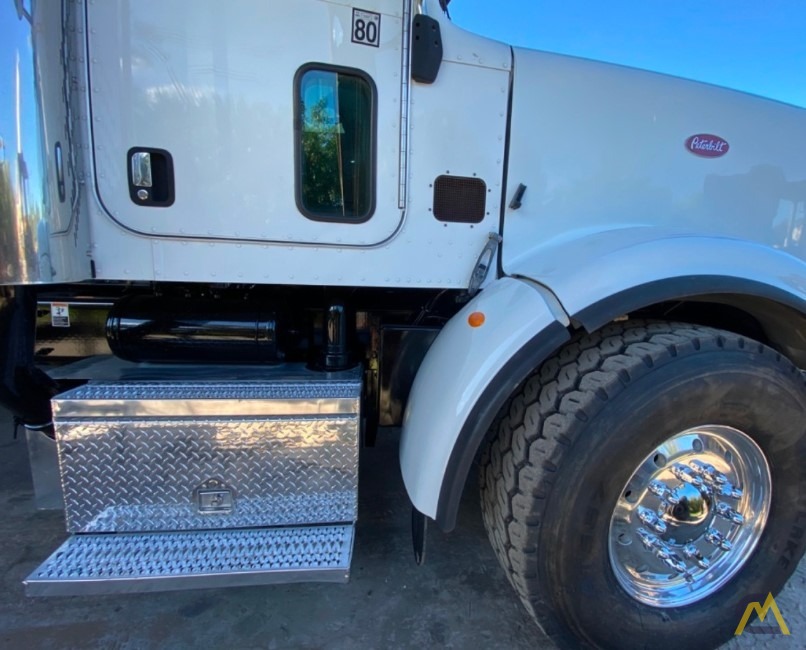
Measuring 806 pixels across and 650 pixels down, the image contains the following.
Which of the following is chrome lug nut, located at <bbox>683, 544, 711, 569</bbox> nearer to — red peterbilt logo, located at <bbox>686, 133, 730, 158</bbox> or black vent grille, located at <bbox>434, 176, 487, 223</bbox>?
black vent grille, located at <bbox>434, 176, 487, 223</bbox>

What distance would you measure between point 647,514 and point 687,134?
162 cm

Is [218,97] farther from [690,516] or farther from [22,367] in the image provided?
[690,516]

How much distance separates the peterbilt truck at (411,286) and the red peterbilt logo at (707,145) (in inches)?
1.1

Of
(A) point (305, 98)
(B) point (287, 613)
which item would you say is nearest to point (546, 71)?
(A) point (305, 98)

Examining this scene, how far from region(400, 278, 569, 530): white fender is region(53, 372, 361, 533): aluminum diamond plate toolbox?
0.31m

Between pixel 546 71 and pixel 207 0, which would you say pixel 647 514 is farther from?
pixel 207 0

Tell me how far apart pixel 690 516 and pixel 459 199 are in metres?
1.55

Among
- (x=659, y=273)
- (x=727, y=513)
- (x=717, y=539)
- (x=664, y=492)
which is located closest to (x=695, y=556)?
(x=717, y=539)

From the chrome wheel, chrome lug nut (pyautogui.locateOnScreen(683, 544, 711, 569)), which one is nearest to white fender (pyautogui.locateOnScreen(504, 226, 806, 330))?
the chrome wheel

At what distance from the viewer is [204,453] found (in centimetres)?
163

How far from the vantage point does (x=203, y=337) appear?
1906 mm

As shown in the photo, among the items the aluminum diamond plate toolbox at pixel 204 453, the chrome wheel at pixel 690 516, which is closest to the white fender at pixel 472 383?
the aluminum diamond plate toolbox at pixel 204 453

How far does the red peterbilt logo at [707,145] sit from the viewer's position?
1901 mm

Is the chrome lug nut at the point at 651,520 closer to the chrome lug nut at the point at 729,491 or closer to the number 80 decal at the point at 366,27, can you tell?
the chrome lug nut at the point at 729,491
